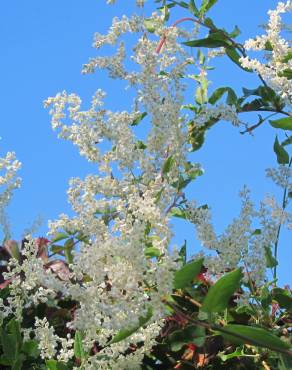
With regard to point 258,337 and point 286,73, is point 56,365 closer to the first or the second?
point 258,337

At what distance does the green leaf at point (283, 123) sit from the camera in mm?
1939

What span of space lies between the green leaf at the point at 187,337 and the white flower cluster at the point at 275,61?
712 millimetres

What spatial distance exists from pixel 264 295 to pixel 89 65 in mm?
990

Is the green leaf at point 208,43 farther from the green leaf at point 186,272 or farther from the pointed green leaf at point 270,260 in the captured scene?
the green leaf at point 186,272

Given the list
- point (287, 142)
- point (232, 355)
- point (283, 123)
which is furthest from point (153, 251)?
point (287, 142)

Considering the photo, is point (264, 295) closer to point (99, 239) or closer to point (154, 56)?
point (99, 239)

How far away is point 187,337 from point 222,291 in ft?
1.29

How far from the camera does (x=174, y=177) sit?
74.4 inches

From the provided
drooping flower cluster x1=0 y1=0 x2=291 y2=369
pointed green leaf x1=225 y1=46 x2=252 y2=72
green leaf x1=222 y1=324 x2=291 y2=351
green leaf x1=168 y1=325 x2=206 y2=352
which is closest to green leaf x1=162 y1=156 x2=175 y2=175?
drooping flower cluster x1=0 y1=0 x2=291 y2=369

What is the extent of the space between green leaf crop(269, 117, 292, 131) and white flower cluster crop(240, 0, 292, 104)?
97mm

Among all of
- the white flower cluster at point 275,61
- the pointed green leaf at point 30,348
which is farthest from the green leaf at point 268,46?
the pointed green leaf at point 30,348

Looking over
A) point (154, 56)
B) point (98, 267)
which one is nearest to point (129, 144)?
point (154, 56)

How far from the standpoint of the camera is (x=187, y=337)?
1.88 m

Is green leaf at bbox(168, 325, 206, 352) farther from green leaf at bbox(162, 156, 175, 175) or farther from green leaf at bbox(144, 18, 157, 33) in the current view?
green leaf at bbox(144, 18, 157, 33)
